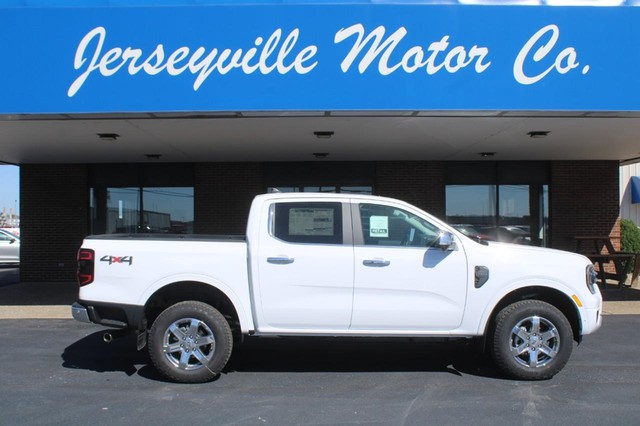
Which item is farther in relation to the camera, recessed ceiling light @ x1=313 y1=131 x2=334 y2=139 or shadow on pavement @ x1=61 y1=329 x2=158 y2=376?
recessed ceiling light @ x1=313 y1=131 x2=334 y2=139

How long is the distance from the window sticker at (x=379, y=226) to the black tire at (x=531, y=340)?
1.46m

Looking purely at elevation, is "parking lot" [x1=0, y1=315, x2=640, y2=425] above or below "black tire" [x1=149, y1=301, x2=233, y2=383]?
below

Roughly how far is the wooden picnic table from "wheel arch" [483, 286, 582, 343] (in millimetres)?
6856

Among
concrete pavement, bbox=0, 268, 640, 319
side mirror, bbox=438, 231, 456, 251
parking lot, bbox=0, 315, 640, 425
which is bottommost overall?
parking lot, bbox=0, 315, 640, 425

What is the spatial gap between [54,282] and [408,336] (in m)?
10.9

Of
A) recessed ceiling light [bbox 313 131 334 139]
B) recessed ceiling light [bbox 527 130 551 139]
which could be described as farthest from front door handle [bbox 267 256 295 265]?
recessed ceiling light [bbox 527 130 551 139]

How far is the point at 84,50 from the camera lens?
303 inches

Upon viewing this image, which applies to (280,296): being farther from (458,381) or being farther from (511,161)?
(511,161)

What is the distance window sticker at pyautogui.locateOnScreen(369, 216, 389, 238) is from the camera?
5832mm

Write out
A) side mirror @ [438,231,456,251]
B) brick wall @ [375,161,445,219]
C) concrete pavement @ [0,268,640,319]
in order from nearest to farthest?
side mirror @ [438,231,456,251] → concrete pavement @ [0,268,640,319] → brick wall @ [375,161,445,219]

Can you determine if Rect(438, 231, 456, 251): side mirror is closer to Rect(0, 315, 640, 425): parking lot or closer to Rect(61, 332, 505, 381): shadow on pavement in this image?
Rect(61, 332, 505, 381): shadow on pavement

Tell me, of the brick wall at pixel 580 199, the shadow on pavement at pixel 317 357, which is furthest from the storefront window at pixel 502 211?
the shadow on pavement at pixel 317 357

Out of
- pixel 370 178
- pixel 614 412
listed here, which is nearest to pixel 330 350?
pixel 614 412

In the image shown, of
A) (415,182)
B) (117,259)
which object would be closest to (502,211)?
(415,182)
